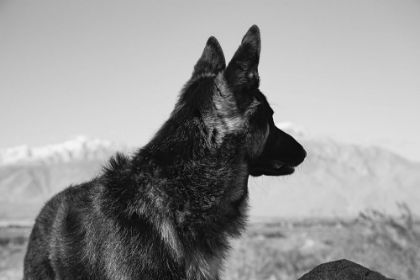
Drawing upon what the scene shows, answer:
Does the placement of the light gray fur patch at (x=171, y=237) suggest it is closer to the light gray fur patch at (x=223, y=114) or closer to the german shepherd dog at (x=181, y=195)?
the german shepherd dog at (x=181, y=195)

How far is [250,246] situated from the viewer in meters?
15.0

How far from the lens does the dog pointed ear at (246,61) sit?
3619 millimetres

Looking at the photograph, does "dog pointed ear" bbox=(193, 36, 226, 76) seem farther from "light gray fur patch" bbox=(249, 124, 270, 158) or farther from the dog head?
"light gray fur patch" bbox=(249, 124, 270, 158)

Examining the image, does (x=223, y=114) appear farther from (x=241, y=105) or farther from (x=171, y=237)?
(x=171, y=237)

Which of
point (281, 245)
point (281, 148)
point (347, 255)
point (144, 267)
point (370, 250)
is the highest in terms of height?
point (144, 267)

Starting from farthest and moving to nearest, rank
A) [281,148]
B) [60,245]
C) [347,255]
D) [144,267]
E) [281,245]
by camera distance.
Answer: [281,245] < [347,255] < [281,148] < [60,245] < [144,267]

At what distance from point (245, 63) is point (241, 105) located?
1.24ft

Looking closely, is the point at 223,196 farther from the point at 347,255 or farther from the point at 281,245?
the point at 281,245

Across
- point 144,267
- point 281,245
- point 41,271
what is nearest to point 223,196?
point 144,267

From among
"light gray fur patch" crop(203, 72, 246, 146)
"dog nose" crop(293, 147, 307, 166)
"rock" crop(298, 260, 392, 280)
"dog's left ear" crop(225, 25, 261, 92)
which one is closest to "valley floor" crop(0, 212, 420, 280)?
"dog nose" crop(293, 147, 307, 166)

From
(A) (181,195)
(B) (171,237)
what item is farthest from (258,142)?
(B) (171,237)

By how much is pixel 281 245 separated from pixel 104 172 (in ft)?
44.5

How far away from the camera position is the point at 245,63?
363 cm

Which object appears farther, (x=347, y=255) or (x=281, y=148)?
(x=347, y=255)
